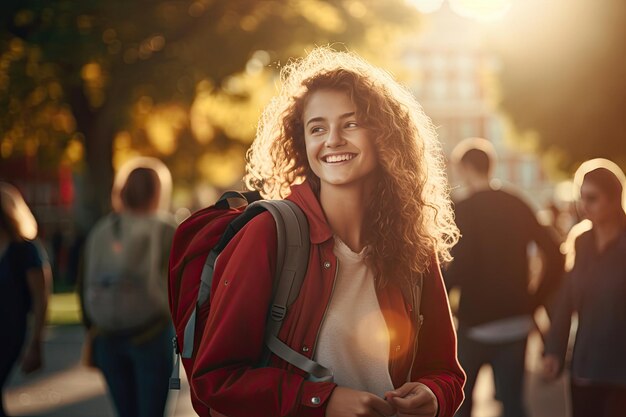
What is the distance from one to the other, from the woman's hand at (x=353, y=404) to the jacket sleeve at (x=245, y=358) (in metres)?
0.02

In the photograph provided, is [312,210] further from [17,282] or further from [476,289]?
[476,289]

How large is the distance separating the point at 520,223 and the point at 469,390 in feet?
3.51

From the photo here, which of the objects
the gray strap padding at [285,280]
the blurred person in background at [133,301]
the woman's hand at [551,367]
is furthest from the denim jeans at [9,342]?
the gray strap padding at [285,280]

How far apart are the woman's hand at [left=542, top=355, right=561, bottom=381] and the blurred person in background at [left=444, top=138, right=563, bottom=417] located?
0.55 m

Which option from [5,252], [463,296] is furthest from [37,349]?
[463,296]

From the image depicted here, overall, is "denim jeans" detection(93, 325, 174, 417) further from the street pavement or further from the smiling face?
the smiling face

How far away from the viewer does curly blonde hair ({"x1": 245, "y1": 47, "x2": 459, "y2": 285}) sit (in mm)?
3092

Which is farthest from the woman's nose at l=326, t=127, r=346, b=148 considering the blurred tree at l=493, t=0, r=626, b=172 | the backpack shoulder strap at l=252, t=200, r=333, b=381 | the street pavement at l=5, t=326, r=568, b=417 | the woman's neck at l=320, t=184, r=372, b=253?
the blurred tree at l=493, t=0, r=626, b=172

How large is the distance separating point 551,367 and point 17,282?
2988 mm

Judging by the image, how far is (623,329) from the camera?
5582mm

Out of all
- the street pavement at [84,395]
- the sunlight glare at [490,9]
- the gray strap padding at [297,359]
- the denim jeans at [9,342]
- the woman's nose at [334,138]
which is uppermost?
the sunlight glare at [490,9]

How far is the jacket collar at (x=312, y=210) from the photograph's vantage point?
2.96 metres

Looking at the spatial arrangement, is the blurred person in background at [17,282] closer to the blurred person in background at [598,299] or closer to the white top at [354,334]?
the blurred person in background at [598,299]

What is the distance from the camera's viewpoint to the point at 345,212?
3.08 meters
